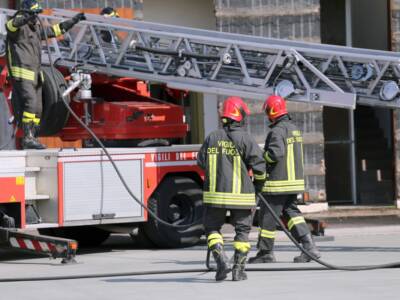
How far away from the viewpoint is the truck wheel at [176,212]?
13391 millimetres

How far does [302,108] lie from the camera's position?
17.3m

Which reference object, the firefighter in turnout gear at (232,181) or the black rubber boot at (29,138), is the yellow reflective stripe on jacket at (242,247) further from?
the black rubber boot at (29,138)

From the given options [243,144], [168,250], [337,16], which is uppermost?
[337,16]

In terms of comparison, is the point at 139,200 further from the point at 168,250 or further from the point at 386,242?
the point at 386,242

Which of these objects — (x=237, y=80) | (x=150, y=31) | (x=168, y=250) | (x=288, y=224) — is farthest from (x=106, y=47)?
(x=288, y=224)

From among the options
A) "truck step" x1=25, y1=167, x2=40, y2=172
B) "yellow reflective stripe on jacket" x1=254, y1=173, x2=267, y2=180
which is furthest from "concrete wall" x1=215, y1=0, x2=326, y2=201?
"yellow reflective stripe on jacket" x1=254, y1=173, x2=267, y2=180

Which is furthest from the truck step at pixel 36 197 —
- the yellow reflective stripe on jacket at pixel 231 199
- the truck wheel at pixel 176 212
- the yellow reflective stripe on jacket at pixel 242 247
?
the yellow reflective stripe on jacket at pixel 242 247

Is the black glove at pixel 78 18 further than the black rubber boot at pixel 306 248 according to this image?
Yes

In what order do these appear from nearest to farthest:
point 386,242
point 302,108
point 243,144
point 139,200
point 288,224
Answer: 1. point 243,144
2. point 288,224
3. point 139,200
4. point 386,242
5. point 302,108

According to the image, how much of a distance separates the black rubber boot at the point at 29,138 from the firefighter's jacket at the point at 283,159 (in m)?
2.83

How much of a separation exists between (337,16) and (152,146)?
5.59m

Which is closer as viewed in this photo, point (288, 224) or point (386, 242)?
point (288, 224)

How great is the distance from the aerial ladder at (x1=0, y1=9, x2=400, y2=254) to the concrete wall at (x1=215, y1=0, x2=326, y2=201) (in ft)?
11.7

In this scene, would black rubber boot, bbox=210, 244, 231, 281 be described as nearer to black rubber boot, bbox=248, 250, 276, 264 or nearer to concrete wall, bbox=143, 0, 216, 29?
black rubber boot, bbox=248, 250, 276, 264
